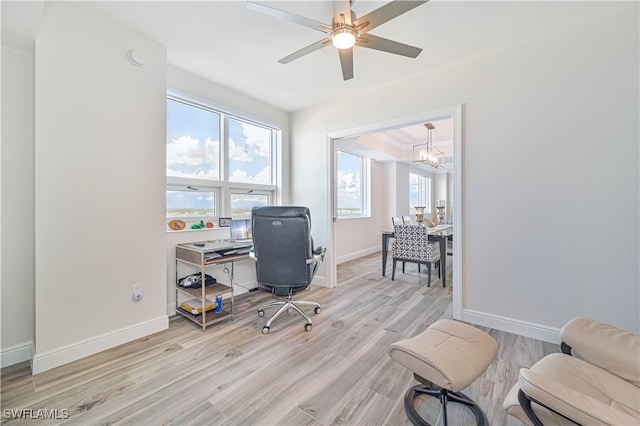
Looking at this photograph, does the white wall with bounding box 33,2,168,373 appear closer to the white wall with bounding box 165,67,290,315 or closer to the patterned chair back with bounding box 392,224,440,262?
the white wall with bounding box 165,67,290,315

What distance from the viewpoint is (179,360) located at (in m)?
2.04

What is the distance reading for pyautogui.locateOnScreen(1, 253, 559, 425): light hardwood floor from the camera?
152 cm

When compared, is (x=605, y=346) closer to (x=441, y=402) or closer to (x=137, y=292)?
(x=441, y=402)

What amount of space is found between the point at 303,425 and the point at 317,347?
0.80 meters

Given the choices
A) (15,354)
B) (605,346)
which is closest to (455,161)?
(605,346)

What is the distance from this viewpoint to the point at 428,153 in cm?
595

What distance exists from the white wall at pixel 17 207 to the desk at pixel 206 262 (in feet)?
3.56

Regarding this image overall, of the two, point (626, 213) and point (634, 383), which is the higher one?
point (626, 213)

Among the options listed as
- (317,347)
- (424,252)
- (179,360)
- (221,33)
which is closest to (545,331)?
(424,252)

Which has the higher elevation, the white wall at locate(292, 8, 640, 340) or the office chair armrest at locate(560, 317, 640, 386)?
the white wall at locate(292, 8, 640, 340)

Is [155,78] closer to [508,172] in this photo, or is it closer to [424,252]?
[508,172]

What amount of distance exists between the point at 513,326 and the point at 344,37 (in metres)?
2.86

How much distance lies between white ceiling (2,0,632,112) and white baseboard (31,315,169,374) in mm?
2267
